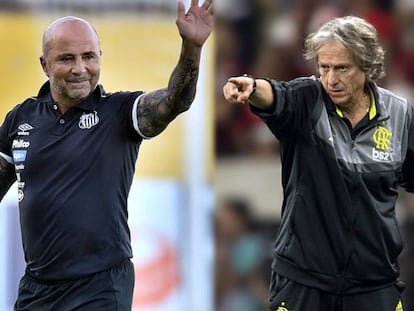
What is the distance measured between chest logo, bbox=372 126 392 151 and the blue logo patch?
5.30 feet

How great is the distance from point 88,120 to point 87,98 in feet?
0.37

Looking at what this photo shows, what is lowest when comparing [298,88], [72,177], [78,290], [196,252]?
[196,252]

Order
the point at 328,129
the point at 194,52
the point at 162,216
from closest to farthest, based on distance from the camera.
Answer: the point at 194,52
the point at 328,129
the point at 162,216

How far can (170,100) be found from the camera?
5133mm

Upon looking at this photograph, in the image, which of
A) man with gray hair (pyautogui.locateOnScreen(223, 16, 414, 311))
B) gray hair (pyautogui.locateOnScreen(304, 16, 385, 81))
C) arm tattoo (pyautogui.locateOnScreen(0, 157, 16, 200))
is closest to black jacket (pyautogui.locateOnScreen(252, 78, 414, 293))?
man with gray hair (pyautogui.locateOnScreen(223, 16, 414, 311))

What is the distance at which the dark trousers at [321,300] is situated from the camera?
541cm

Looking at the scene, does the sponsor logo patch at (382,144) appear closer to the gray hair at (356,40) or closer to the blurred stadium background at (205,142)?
the gray hair at (356,40)

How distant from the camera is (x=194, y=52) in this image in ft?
16.6

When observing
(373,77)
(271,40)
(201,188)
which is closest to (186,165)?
(201,188)

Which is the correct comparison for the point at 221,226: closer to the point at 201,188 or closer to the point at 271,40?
the point at 201,188

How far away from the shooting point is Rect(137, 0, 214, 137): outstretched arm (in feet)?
16.5

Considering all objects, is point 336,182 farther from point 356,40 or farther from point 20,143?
point 20,143

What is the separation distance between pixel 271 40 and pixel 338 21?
381cm

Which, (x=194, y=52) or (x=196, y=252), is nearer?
(x=194, y=52)
